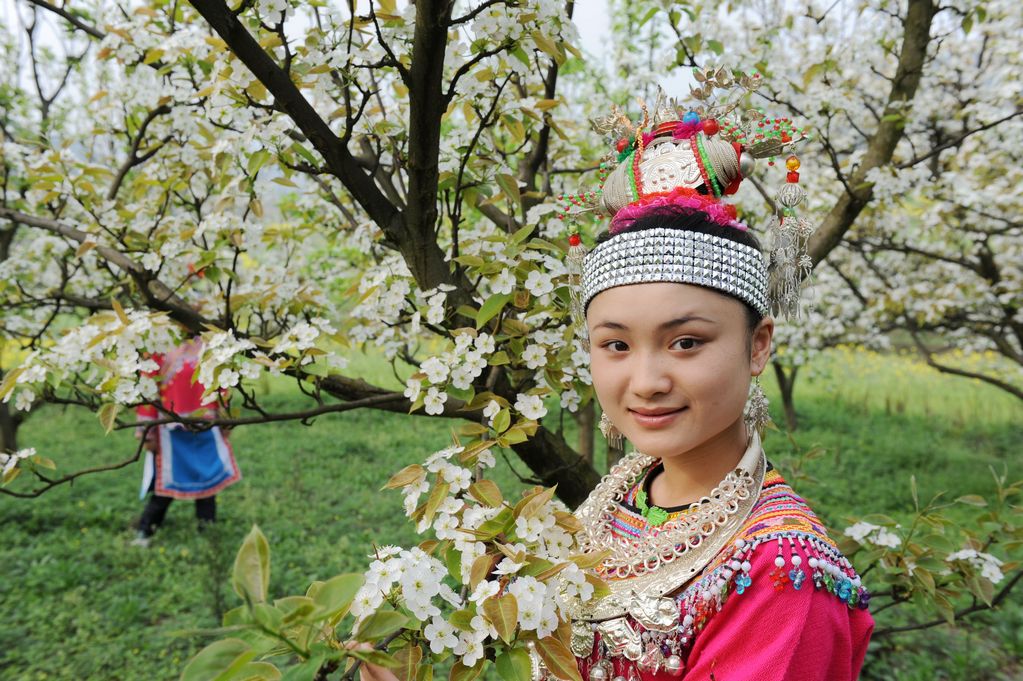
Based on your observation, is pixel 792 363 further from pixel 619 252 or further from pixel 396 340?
pixel 619 252

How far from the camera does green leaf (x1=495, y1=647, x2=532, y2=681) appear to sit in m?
1.02

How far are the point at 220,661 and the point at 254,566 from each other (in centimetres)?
12

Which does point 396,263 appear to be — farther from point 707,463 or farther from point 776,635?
point 776,635

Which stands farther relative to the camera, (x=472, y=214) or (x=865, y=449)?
(x=865, y=449)

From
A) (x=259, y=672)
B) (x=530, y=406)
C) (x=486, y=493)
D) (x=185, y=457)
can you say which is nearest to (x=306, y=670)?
(x=259, y=672)

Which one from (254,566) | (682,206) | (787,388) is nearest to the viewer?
(254,566)

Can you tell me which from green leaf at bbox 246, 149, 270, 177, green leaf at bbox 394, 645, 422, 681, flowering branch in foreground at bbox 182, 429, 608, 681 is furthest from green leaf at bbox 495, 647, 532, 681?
green leaf at bbox 246, 149, 270, 177

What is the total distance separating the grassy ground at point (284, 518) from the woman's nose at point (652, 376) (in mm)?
637

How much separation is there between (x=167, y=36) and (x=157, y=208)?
79cm

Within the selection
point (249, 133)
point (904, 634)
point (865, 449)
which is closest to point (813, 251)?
point (249, 133)

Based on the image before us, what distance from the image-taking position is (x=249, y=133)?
75.3 inches

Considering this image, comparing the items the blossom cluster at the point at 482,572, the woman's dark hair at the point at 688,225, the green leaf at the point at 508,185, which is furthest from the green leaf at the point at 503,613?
the green leaf at the point at 508,185

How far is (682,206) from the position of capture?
4.59ft

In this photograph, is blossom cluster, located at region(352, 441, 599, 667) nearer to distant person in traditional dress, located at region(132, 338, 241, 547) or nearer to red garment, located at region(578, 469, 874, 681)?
red garment, located at region(578, 469, 874, 681)
